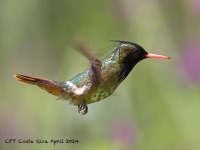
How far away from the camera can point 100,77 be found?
4.46 ft

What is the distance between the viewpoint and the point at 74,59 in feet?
11.1

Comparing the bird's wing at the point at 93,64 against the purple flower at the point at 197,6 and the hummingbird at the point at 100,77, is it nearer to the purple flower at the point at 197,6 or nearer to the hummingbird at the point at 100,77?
the hummingbird at the point at 100,77

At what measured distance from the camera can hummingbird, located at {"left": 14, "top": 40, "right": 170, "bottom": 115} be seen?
52.5 inches

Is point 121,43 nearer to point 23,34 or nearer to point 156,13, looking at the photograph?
point 156,13

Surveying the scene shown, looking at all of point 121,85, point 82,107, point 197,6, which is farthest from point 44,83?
point 197,6

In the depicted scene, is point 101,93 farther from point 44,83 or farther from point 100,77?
point 44,83

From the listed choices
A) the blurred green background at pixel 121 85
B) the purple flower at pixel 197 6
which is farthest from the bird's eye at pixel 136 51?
the purple flower at pixel 197 6

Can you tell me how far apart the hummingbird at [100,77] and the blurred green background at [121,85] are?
4.62 ft

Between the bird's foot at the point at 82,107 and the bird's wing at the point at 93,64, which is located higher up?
the bird's wing at the point at 93,64

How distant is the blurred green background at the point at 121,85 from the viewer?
311 centimetres

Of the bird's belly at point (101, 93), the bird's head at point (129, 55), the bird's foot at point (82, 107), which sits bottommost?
the bird's foot at point (82, 107)

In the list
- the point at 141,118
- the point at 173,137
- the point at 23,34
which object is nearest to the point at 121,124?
the point at 141,118

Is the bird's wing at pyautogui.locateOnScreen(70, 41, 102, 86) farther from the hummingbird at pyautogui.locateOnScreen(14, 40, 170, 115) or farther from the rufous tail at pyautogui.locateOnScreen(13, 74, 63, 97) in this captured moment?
the rufous tail at pyautogui.locateOnScreen(13, 74, 63, 97)

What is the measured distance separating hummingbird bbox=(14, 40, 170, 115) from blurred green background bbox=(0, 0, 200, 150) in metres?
1.41
